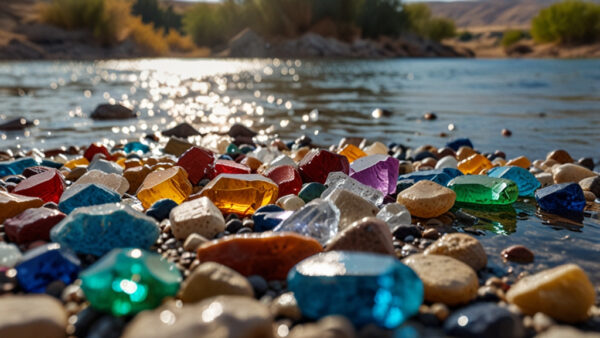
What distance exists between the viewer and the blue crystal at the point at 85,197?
95.6 inches

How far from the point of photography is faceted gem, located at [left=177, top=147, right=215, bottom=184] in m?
3.19

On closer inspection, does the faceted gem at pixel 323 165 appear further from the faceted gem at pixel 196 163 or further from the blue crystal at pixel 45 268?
the blue crystal at pixel 45 268

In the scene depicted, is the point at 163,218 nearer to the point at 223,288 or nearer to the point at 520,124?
the point at 223,288

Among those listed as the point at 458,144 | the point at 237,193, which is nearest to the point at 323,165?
the point at 237,193

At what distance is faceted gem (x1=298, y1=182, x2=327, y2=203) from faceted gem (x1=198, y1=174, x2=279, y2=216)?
25cm

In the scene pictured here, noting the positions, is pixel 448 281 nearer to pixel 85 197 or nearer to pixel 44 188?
pixel 85 197

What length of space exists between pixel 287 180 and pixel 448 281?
4.63ft

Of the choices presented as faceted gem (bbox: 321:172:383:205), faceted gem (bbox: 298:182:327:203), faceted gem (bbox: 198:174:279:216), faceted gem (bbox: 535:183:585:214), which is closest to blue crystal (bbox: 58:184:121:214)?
faceted gem (bbox: 198:174:279:216)

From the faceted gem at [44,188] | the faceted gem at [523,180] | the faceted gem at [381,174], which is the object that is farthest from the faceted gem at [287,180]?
the faceted gem at [523,180]

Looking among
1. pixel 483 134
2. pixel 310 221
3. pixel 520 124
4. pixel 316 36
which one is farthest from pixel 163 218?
pixel 316 36

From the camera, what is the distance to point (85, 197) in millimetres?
2461

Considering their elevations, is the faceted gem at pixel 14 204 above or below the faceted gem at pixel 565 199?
above

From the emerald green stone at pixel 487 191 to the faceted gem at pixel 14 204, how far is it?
2302mm

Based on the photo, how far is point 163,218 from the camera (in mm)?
2422
